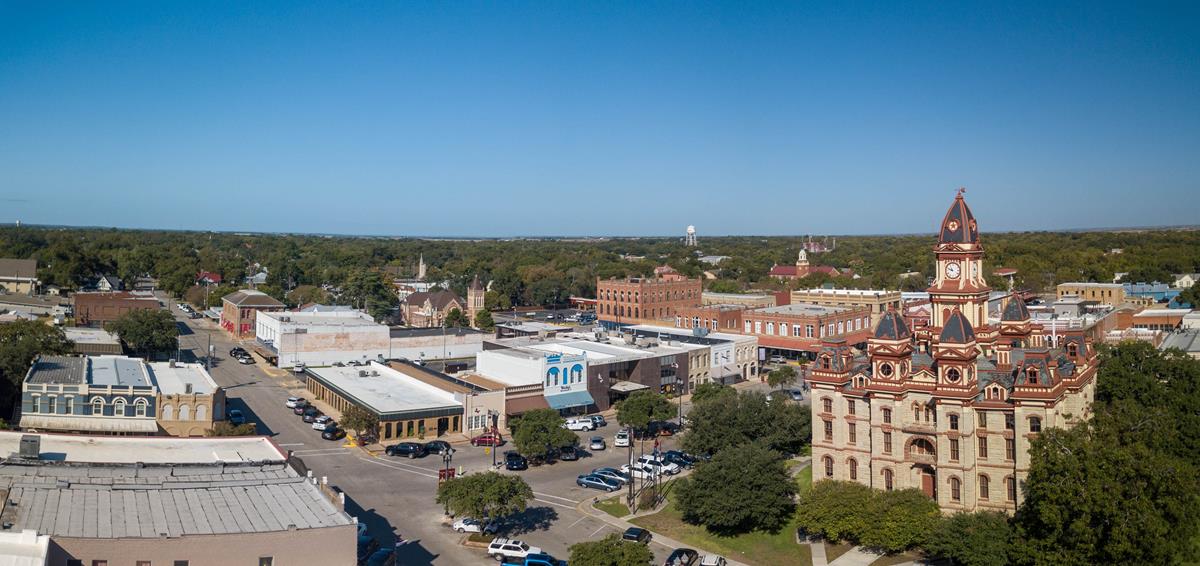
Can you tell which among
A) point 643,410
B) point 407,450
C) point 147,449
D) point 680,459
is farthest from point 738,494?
point 147,449

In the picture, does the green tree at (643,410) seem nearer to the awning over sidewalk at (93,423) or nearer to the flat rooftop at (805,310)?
the awning over sidewalk at (93,423)

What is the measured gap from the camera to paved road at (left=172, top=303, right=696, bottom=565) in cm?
3825

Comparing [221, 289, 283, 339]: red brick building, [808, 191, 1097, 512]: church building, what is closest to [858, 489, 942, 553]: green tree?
[808, 191, 1097, 512]: church building

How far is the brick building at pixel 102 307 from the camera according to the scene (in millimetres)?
101188

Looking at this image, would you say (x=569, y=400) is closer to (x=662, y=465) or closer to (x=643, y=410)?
(x=643, y=410)

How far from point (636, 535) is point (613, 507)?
16.7 ft

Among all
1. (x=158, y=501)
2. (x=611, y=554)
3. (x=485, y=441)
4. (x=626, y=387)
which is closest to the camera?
(x=158, y=501)

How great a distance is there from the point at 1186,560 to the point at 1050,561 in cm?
443

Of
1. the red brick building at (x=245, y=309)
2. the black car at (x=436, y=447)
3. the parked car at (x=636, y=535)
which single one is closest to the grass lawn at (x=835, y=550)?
the parked car at (x=636, y=535)

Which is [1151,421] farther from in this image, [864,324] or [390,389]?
[864,324]

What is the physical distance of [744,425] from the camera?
50.7 metres

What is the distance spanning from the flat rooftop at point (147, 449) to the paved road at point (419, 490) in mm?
5631

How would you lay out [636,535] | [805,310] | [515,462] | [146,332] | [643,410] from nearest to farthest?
1. [636,535]
2. [515,462]
3. [643,410]
4. [146,332]
5. [805,310]

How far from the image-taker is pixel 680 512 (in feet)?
140
